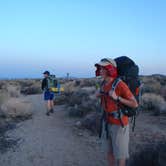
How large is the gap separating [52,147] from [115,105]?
179 inches

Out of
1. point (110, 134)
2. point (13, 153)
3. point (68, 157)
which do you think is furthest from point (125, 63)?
point (13, 153)

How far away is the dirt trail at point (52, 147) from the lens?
27.5 ft

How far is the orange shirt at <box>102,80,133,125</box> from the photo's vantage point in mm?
5387

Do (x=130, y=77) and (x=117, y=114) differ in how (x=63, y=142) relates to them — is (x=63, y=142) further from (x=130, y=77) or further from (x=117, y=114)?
(x=130, y=77)

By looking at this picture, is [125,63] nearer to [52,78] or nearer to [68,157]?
[68,157]

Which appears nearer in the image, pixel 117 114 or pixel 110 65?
pixel 117 114

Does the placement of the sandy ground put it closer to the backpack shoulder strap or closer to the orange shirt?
the orange shirt

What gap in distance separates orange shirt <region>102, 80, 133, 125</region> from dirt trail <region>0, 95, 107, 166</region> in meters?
2.68

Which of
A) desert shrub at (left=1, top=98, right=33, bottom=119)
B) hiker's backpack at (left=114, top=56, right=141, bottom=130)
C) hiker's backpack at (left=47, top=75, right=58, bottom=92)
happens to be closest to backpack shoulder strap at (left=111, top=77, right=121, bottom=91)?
hiker's backpack at (left=114, top=56, right=141, bottom=130)

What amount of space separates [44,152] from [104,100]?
4.06 meters

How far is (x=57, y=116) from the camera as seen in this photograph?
1518 centimetres

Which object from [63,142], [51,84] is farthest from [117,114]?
[51,84]

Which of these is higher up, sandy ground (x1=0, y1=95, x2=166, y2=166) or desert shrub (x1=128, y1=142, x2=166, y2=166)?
desert shrub (x1=128, y1=142, x2=166, y2=166)

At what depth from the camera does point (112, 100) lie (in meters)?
5.52
